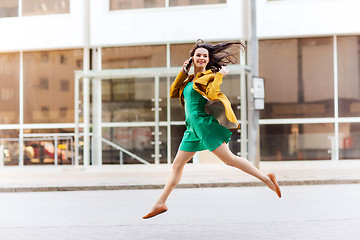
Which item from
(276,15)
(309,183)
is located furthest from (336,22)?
(309,183)

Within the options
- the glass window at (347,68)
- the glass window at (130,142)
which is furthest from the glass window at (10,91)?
the glass window at (347,68)

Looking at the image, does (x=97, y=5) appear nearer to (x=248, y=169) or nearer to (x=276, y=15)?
(x=276, y=15)

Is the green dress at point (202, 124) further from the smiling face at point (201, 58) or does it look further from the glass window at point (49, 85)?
the glass window at point (49, 85)

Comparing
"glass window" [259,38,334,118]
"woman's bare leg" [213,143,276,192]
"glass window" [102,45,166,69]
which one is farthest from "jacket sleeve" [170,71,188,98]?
"glass window" [102,45,166,69]

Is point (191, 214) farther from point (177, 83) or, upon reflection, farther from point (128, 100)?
point (128, 100)

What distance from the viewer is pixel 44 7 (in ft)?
54.6

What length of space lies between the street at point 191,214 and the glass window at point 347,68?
5.25m

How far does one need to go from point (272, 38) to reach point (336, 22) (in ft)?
5.91

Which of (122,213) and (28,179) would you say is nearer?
(122,213)

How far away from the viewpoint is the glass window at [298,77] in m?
15.5

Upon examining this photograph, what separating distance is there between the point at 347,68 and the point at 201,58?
1077cm

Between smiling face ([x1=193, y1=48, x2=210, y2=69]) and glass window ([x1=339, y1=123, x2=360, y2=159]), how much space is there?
35.0 ft

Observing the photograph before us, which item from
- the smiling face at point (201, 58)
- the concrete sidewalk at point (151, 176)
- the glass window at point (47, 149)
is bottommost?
the concrete sidewalk at point (151, 176)

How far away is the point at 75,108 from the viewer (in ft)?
52.3
